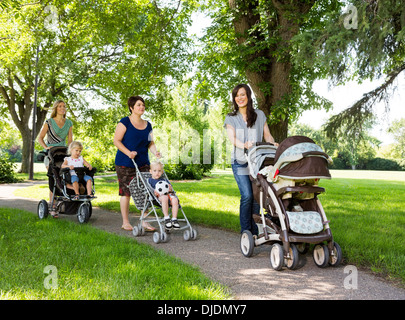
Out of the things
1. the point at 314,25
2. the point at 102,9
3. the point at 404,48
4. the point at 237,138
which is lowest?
the point at 237,138

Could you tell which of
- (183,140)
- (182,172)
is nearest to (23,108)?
(183,140)

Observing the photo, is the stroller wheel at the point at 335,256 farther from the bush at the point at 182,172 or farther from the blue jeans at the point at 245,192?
the bush at the point at 182,172

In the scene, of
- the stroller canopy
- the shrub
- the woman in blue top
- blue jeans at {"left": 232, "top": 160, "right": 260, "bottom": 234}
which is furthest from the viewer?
the shrub

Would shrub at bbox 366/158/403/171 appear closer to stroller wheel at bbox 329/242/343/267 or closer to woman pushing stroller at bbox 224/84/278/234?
woman pushing stroller at bbox 224/84/278/234

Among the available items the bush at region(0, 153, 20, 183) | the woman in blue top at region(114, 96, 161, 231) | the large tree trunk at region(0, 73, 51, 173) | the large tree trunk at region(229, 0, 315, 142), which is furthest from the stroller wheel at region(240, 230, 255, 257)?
the large tree trunk at region(0, 73, 51, 173)

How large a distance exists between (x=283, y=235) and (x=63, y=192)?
4333 millimetres

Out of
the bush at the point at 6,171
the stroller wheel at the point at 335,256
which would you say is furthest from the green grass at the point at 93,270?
the bush at the point at 6,171

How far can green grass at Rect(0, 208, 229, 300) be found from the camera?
3164 mm

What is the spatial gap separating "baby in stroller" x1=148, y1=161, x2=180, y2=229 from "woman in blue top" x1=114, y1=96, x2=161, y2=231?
39 cm

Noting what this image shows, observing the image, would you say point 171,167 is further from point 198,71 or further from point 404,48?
point 404,48

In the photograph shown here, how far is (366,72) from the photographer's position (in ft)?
19.3

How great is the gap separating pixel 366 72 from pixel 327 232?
303 centimetres

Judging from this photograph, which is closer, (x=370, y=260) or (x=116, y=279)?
(x=116, y=279)
